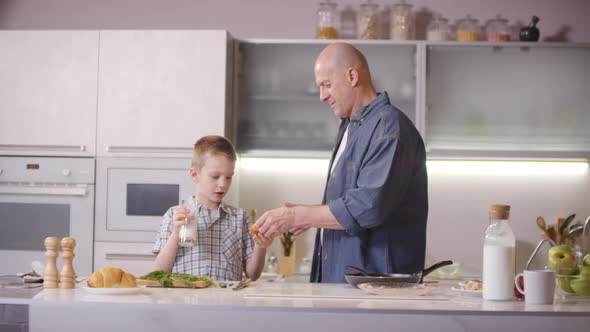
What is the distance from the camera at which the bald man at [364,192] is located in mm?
2463

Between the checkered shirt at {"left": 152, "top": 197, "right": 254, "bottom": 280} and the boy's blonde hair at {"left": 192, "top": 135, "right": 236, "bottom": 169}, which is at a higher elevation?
the boy's blonde hair at {"left": 192, "top": 135, "right": 236, "bottom": 169}

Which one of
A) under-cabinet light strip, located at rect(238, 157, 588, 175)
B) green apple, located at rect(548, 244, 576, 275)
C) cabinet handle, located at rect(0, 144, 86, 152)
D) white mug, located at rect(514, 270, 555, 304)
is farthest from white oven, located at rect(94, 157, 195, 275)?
white mug, located at rect(514, 270, 555, 304)

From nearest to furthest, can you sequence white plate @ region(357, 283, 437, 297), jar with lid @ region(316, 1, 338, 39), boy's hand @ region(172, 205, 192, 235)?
white plate @ region(357, 283, 437, 297), boy's hand @ region(172, 205, 192, 235), jar with lid @ region(316, 1, 338, 39)

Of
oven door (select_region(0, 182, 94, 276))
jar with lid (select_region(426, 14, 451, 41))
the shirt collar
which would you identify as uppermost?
jar with lid (select_region(426, 14, 451, 41))

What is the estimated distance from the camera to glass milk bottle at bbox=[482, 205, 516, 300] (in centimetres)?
202

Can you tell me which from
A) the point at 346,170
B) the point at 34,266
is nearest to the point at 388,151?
the point at 346,170

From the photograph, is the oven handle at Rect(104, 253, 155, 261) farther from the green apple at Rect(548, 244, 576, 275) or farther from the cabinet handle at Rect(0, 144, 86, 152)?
the green apple at Rect(548, 244, 576, 275)

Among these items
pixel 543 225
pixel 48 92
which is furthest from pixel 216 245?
pixel 543 225

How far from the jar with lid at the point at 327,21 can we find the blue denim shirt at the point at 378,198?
164cm

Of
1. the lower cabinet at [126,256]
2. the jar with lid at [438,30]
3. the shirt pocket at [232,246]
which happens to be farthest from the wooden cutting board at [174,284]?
the jar with lid at [438,30]

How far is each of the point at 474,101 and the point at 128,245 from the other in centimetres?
185

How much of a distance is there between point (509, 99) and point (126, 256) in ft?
6.71

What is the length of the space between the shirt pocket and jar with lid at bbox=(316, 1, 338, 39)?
180cm

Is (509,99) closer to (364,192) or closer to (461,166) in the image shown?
(461,166)
